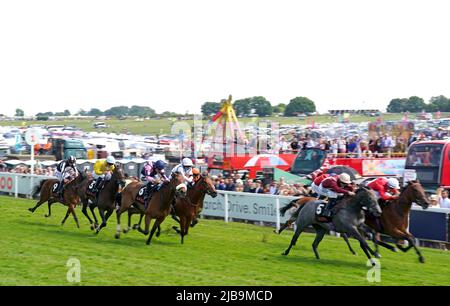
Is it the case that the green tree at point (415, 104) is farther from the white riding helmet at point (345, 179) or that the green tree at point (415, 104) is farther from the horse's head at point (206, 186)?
the white riding helmet at point (345, 179)

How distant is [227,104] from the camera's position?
31.3 metres

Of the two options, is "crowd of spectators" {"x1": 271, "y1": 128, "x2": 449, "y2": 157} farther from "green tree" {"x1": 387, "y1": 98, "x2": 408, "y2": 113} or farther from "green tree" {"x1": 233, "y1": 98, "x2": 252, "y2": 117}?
"green tree" {"x1": 233, "y1": 98, "x2": 252, "y2": 117}

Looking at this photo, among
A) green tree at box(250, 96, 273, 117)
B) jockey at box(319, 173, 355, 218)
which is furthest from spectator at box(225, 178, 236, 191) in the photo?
green tree at box(250, 96, 273, 117)

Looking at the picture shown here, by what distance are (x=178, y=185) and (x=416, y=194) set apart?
4704 mm

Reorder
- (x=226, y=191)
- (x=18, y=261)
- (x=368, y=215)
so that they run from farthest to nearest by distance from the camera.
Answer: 1. (x=226, y=191)
2. (x=368, y=215)
3. (x=18, y=261)

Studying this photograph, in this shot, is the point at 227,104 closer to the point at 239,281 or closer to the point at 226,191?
the point at 226,191

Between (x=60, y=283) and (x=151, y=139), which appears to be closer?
(x=60, y=283)

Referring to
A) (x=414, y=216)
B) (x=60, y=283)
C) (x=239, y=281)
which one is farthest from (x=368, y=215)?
(x=60, y=283)

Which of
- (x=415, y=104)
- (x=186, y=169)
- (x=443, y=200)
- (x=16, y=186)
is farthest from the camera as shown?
(x=415, y=104)

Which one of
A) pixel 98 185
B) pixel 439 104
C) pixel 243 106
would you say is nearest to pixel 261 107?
pixel 243 106

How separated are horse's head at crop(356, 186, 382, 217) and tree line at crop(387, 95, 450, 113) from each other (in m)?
45.4

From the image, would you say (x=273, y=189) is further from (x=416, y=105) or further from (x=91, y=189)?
(x=416, y=105)

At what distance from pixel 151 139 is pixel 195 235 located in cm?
3211

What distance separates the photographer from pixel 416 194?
42.5ft
